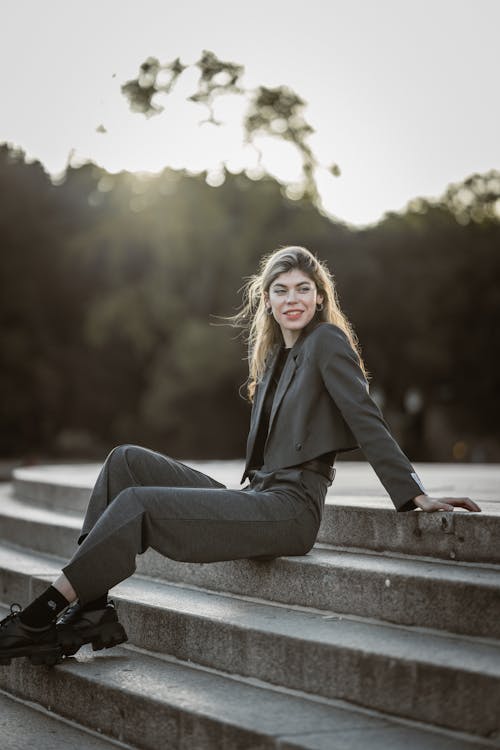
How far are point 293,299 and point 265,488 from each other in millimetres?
833

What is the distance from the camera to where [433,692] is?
3.42 meters

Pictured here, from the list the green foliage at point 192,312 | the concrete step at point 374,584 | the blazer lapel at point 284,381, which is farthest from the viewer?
the green foliage at point 192,312

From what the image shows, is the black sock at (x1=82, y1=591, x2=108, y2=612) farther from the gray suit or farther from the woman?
the gray suit

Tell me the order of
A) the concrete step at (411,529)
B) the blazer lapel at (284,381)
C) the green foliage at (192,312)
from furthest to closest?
the green foliage at (192,312) < the blazer lapel at (284,381) < the concrete step at (411,529)

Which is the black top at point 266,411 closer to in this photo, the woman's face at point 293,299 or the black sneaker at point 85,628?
the woman's face at point 293,299

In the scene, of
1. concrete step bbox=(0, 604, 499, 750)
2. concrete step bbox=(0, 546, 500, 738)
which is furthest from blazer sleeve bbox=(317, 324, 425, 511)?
concrete step bbox=(0, 604, 499, 750)

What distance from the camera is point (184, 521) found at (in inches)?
167

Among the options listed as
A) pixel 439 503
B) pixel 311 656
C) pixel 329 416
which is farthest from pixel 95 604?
pixel 439 503

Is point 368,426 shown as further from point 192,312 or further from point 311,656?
point 192,312

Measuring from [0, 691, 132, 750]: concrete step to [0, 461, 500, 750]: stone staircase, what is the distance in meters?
0.01

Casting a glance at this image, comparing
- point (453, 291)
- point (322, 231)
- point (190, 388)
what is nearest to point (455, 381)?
point (453, 291)

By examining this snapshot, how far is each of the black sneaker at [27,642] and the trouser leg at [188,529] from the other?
217 millimetres

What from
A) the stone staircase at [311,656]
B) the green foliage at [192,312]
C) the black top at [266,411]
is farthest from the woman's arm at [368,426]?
the green foliage at [192,312]

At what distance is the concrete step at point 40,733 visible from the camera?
407 centimetres
